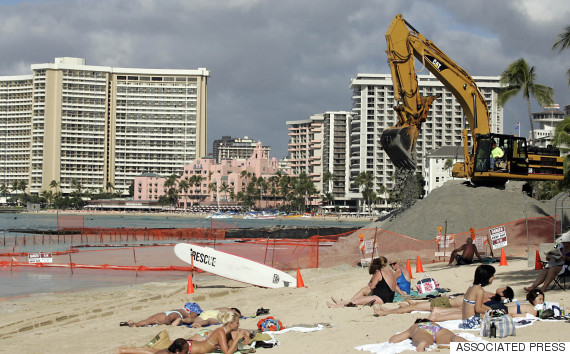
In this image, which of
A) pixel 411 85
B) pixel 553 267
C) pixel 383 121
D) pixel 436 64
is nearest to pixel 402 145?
pixel 411 85

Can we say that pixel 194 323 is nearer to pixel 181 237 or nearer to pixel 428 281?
pixel 428 281

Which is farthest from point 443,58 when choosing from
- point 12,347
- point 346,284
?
point 12,347

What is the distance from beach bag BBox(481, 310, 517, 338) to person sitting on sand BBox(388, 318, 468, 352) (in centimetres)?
51

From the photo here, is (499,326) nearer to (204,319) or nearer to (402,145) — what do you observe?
(204,319)

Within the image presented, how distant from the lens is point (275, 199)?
194m

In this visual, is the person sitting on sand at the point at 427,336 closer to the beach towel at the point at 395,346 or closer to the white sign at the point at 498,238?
the beach towel at the point at 395,346

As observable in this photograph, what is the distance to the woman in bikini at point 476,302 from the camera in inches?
419

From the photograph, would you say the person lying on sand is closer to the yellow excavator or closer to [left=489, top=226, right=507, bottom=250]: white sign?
[left=489, top=226, right=507, bottom=250]: white sign

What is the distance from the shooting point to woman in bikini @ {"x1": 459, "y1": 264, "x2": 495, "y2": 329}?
10648mm

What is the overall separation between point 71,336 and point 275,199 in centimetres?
18073

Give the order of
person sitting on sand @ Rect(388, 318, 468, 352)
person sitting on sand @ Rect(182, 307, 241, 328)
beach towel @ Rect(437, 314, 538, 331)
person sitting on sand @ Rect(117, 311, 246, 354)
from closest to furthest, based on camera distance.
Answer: person sitting on sand @ Rect(388, 318, 468, 352) < person sitting on sand @ Rect(117, 311, 246, 354) < beach towel @ Rect(437, 314, 538, 331) < person sitting on sand @ Rect(182, 307, 241, 328)

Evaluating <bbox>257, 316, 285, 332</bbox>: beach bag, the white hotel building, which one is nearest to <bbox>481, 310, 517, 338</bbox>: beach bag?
<bbox>257, 316, 285, 332</bbox>: beach bag

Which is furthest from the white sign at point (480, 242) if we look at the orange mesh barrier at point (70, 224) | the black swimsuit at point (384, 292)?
the orange mesh barrier at point (70, 224)

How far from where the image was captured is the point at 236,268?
791 inches
